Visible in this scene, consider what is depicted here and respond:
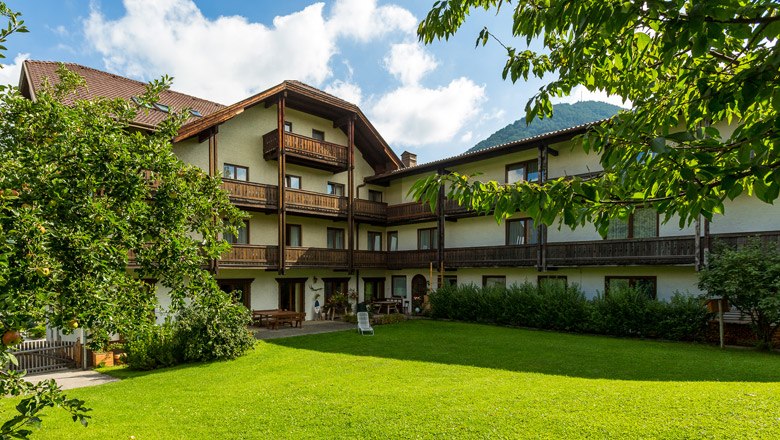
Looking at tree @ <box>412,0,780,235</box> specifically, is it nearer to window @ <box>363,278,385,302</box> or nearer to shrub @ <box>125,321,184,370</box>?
shrub @ <box>125,321,184,370</box>

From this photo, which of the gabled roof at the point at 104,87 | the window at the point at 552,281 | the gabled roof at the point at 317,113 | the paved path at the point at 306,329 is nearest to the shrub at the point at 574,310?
the window at the point at 552,281

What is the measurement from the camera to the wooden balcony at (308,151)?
22.0 metres

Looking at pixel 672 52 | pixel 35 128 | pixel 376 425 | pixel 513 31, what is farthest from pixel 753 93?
pixel 376 425

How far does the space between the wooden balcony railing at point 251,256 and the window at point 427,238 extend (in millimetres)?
9462

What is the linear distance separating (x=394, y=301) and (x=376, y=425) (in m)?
18.3

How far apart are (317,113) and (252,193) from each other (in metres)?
7.17

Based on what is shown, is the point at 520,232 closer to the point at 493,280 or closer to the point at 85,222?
the point at 493,280

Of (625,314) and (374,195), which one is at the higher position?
(374,195)

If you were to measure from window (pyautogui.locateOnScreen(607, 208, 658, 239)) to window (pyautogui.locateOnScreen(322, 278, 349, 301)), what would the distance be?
1458cm

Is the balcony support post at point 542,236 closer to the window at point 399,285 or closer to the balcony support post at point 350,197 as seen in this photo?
the window at point 399,285

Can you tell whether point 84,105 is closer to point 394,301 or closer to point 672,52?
point 672,52

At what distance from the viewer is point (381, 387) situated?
8945 mm

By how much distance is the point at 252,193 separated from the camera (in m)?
20.3


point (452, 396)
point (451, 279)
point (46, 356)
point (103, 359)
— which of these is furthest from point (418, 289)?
point (452, 396)
